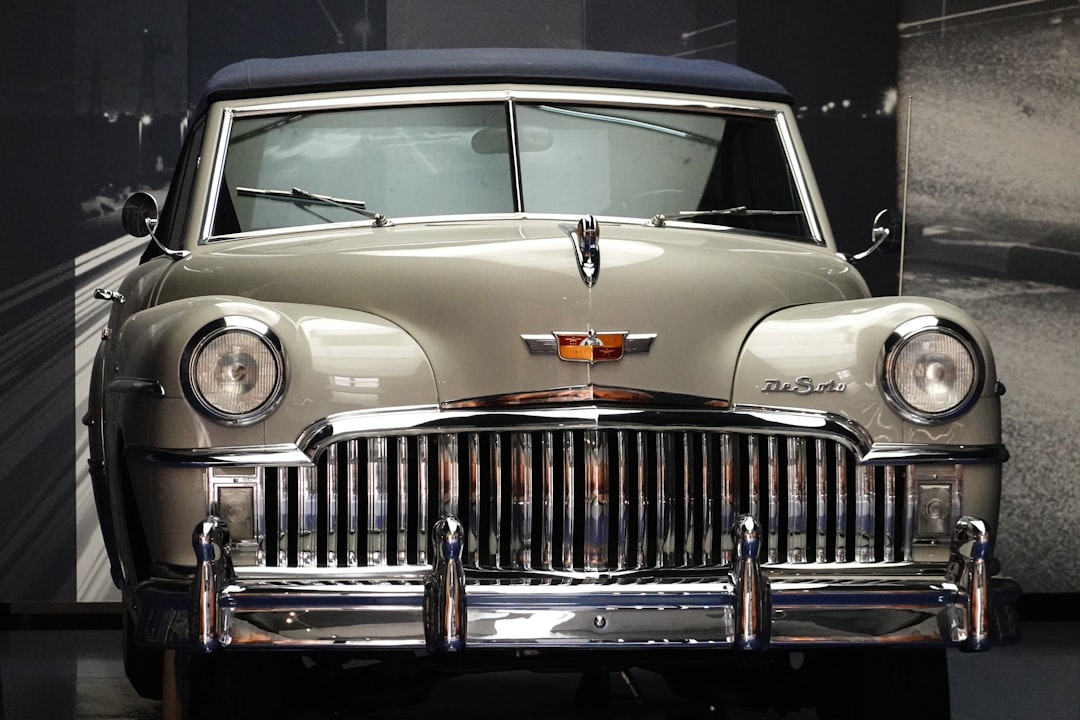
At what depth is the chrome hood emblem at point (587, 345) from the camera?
9.38 ft

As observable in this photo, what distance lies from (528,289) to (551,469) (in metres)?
0.42

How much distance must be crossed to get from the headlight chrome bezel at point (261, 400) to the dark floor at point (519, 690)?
1.58 meters

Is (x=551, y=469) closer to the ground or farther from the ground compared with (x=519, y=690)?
farther from the ground

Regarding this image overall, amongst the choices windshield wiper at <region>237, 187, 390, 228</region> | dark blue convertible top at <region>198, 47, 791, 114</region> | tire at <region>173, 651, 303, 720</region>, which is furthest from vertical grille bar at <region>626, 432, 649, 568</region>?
dark blue convertible top at <region>198, 47, 791, 114</region>

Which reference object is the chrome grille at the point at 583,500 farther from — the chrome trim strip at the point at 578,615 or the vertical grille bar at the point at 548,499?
the chrome trim strip at the point at 578,615

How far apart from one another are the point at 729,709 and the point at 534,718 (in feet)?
2.41

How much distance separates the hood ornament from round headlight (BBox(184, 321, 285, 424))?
67cm

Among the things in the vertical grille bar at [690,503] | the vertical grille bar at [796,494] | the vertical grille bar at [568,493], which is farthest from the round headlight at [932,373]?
the vertical grille bar at [568,493]

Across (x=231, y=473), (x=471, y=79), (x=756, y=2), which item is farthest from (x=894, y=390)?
(x=756, y=2)

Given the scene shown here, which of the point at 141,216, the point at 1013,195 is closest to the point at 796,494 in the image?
the point at 141,216

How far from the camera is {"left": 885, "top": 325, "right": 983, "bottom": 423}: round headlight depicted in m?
2.87

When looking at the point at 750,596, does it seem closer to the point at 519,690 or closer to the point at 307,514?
the point at 307,514

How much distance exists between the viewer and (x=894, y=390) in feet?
9.45

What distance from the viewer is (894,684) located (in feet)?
10.4
